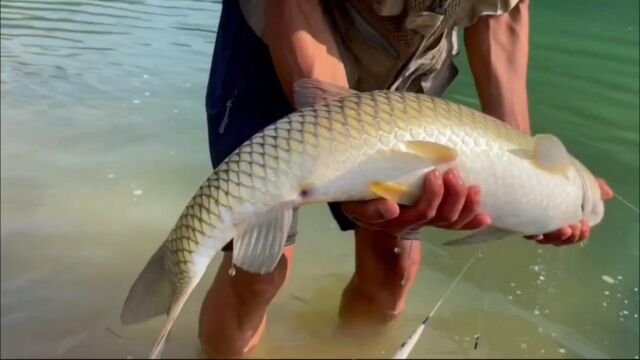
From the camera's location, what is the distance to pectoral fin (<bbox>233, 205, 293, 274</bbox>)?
1508mm

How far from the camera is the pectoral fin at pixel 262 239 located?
1.51 metres

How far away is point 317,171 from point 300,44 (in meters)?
0.40

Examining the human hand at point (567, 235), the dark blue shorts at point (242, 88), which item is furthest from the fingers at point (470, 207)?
the dark blue shorts at point (242, 88)

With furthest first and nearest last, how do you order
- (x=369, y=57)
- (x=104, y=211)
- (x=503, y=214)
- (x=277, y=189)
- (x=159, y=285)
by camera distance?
(x=104, y=211), (x=369, y=57), (x=503, y=214), (x=159, y=285), (x=277, y=189)

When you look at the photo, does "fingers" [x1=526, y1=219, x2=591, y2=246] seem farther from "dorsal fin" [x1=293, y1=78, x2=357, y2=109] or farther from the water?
the water

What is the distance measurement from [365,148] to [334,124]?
0.07 m

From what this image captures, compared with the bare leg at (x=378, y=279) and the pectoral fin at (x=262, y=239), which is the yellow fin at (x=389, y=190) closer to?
the pectoral fin at (x=262, y=239)

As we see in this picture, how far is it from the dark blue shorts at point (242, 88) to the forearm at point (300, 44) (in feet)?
0.56

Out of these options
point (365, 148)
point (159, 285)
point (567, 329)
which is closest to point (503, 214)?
point (365, 148)

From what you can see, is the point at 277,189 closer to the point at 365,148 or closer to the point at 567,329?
the point at 365,148

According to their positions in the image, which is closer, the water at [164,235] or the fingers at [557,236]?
the fingers at [557,236]

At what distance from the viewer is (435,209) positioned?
1.58 m

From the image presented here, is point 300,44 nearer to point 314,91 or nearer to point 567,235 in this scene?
point 314,91

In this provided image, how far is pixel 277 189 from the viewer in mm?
1481
